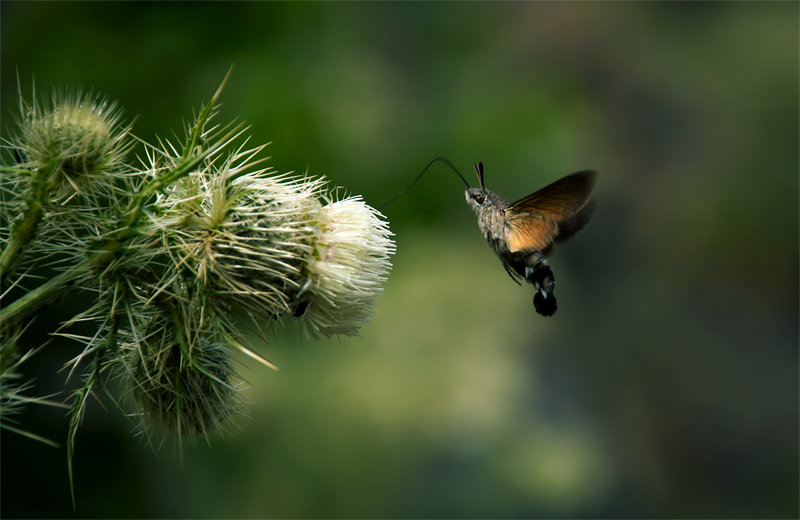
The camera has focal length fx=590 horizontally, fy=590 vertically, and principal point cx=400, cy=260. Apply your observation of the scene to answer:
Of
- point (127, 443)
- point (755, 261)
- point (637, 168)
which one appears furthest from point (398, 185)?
point (755, 261)

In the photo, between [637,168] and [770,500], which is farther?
[637,168]

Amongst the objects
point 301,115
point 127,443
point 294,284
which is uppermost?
point 301,115

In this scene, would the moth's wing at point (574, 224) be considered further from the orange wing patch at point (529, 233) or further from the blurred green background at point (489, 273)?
the blurred green background at point (489, 273)

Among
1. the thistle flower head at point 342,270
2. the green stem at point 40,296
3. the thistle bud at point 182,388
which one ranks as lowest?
the thistle bud at point 182,388

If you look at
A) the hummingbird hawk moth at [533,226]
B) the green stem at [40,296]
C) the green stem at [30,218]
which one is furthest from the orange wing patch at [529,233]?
the green stem at [30,218]

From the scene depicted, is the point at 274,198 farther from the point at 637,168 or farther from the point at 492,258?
the point at 637,168

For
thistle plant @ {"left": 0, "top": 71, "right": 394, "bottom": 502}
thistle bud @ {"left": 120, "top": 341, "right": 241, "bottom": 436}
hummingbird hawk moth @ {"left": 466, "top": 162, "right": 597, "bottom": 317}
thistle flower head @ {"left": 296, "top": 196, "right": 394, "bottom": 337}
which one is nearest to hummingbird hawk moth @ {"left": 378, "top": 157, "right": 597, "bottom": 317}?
hummingbird hawk moth @ {"left": 466, "top": 162, "right": 597, "bottom": 317}
